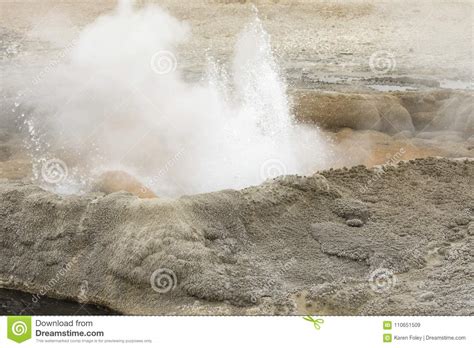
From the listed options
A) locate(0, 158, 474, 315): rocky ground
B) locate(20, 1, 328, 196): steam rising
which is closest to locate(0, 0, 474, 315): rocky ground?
locate(0, 158, 474, 315): rocky ground

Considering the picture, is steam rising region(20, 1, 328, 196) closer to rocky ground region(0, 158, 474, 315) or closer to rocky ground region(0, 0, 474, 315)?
rocky ground region(0, 0, 474, 315)

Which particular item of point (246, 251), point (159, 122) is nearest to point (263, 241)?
point (246, 251)

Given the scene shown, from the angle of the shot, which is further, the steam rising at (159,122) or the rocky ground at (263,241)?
the steam rising at (159,122)

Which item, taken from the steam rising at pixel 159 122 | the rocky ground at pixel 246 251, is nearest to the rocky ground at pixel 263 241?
the rocky ground at pixel 246 251

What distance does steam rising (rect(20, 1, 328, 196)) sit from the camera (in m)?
8.23

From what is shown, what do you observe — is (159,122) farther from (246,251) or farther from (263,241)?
(246,251)

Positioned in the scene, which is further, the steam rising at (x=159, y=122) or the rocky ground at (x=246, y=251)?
the steam rising at (x=159, y=122)

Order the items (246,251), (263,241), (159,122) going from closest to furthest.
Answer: (246,251) < (263,241) < (159,122)

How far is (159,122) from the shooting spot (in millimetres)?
8914

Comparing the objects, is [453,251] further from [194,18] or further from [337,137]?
[194,18]

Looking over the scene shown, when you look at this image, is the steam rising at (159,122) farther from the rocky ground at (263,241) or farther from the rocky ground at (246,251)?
the rocky ground at (246,251)

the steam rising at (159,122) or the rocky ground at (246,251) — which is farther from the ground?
the steam rising at (159,122)

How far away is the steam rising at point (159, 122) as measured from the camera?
27.0 feet

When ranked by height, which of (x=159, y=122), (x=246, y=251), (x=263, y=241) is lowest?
(x=246, y=251)
